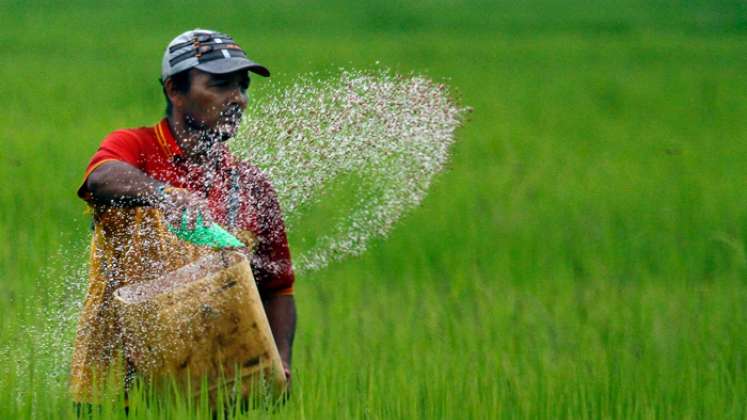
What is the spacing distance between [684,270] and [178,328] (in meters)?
3.89

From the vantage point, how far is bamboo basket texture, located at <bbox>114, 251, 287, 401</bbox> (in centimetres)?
289

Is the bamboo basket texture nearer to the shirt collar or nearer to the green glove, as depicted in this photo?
the green glove

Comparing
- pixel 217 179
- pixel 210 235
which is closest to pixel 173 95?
pixel 217 179

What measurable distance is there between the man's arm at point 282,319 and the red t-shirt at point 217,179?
0.12 metres

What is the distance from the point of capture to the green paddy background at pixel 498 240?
3.93 m

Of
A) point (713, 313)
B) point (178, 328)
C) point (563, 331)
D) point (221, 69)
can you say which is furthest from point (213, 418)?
point (713, 313)

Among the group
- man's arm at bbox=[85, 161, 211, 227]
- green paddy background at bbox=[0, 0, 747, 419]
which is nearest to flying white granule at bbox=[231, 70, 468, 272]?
man's arm at bbox=[85, 161, 211, 227]

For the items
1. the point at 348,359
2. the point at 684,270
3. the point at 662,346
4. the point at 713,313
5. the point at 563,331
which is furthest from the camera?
the point at 684,270

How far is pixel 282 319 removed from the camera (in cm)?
343

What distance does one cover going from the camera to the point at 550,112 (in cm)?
1054

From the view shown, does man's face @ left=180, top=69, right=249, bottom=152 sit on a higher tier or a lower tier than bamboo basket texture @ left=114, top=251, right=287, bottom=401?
higher

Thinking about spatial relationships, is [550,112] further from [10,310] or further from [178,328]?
[178,328]

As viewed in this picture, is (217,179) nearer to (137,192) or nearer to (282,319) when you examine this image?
(137,192)

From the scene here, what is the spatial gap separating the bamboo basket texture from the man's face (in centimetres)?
36
